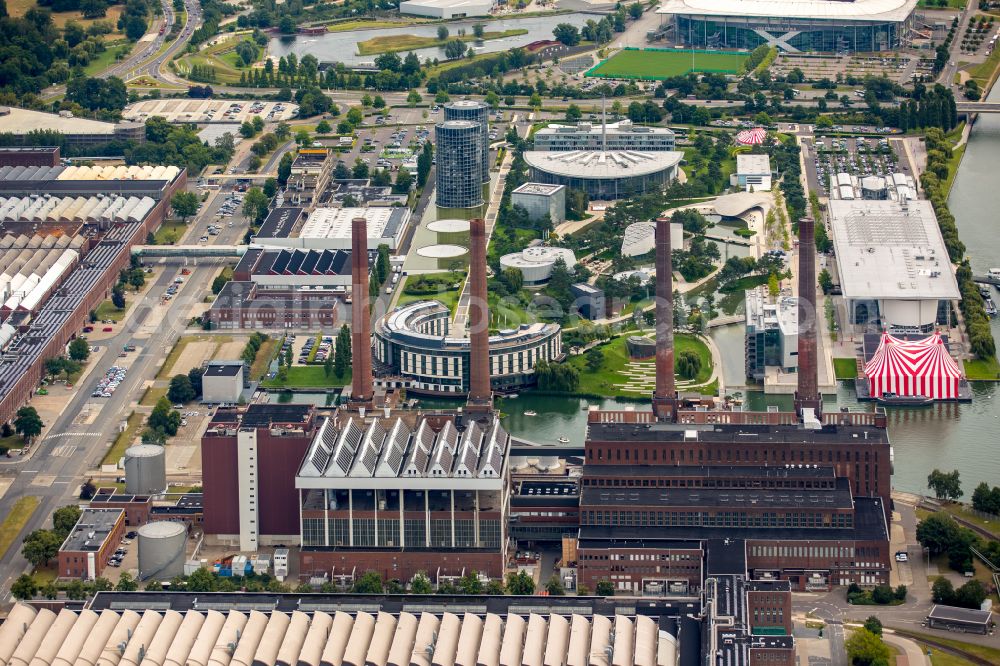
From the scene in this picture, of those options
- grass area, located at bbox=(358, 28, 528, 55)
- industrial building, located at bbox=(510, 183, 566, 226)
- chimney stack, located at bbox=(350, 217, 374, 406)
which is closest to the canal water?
grass area, located at bbox=(358, 28, 528, 55)

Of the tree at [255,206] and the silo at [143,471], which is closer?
the silo at [143,471]

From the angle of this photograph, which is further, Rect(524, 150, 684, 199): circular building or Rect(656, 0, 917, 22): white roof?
Rect(656, 0, 917, 22): white roof

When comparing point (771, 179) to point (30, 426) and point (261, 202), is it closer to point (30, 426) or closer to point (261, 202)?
point (261, 202)

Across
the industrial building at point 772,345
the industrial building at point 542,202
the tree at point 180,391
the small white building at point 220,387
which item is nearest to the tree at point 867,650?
the industrial building at point 772,345

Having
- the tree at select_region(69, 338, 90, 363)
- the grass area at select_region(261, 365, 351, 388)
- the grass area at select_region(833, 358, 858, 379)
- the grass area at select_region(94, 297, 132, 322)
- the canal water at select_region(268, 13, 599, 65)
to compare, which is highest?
the tree at select_region(69, 338, 90, 363)

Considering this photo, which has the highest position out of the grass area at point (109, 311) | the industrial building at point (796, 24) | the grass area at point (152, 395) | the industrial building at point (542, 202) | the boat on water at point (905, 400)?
the grass area at point (152, 395)

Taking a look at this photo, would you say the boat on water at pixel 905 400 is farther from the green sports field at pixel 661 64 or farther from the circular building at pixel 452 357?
the green sports field at pixel 661 64

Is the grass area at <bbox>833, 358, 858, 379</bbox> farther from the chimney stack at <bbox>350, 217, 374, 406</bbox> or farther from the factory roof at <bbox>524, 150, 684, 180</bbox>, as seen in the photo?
the factory roof at <bbox>524, 150, 684, 180</bbox>
